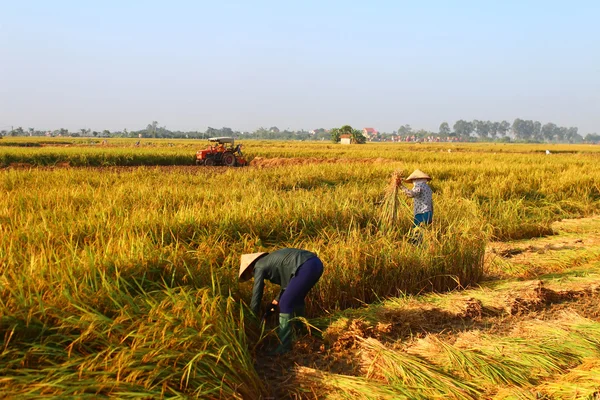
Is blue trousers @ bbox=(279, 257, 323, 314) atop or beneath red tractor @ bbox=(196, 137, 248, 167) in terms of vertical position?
beneath

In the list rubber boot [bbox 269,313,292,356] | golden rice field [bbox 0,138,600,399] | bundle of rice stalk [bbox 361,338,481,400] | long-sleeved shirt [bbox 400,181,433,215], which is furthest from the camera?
long-sleeved shirt [bbox 400,181,433,215]

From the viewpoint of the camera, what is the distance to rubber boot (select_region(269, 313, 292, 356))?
3.01 m

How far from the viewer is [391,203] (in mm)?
5215

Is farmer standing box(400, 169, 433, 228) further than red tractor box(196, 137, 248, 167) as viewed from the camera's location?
No

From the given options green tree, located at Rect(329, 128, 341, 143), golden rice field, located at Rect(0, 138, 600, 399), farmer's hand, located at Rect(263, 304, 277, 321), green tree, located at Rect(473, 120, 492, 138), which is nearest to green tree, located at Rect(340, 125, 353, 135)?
green tree, located at Rect(329, 128, 341, 143)

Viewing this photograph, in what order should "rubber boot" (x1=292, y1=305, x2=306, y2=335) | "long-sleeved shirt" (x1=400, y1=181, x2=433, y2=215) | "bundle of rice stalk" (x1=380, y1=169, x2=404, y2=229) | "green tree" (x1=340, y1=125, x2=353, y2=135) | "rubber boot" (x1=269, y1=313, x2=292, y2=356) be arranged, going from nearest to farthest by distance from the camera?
"rubber boot" (x1=269, y1=313, x2=292, y2=356), "rubber boot" (x1=292, y1=305, x2=306, y2=335), "bundle of rice stalk" (x1=380, y1=169, x2=404, y2=229), "long-sleeved shirt" (x1=400, y1=181, x2=433, y2=215), "green tree" (x1=340, y1=125, x2=353, y2=135)

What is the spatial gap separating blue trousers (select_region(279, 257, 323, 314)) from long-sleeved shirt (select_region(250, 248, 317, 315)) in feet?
0.11

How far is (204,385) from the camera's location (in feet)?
7.66

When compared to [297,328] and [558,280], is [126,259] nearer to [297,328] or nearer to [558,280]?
[297,328]

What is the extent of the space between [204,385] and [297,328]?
1.04m

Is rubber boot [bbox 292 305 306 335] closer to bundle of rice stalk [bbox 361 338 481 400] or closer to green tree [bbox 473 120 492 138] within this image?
bundle of rice stalk [bbox 361 338 481 400]

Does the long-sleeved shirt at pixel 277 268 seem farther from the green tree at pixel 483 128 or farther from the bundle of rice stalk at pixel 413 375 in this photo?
the green tree at pixel 483 128

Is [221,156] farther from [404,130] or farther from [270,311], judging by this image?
[404,130]

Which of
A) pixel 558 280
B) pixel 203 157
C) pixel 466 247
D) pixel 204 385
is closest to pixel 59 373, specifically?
pixel 204 385
